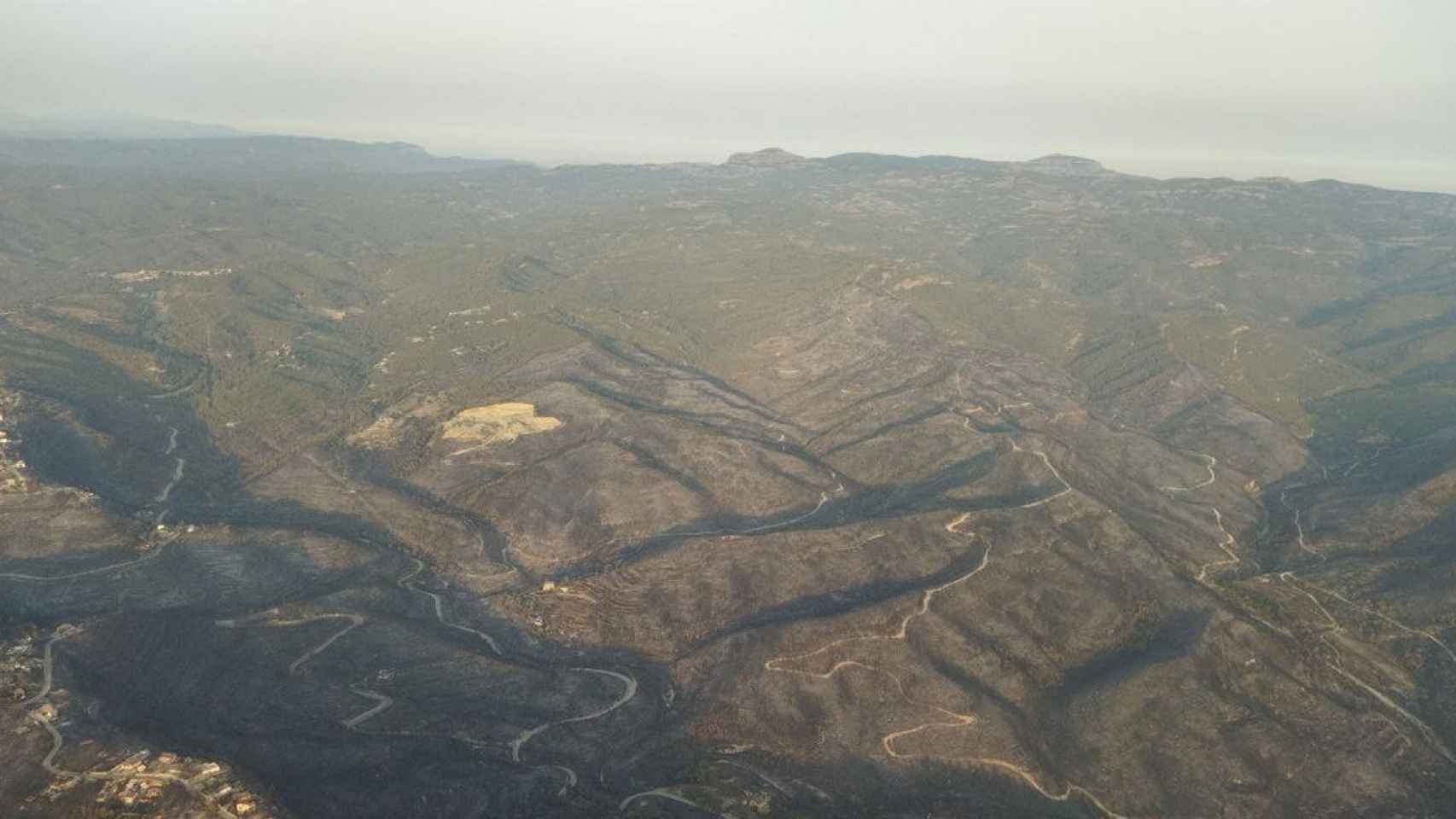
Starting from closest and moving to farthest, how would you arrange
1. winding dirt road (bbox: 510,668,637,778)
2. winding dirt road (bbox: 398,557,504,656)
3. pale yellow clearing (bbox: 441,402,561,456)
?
winding dirt road (bbox: 510,668,637,778) < winding dirt road (bbox: 398,557,504,656) < pale yellow clearing (bbox: 441,402,561,456)

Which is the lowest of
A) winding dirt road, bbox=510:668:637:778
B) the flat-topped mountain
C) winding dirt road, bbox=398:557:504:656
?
winding dirt road, bbox=398:557:504:656

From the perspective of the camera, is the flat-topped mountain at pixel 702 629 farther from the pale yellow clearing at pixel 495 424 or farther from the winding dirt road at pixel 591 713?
the pale yellow clearing at pixel 495 424

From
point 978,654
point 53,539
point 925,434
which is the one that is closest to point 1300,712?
point 978,654

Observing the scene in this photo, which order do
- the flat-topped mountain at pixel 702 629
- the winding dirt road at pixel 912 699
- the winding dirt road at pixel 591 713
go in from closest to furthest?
the flat-topped mountain at pixel 702 629, the winding dirt road at pixel 912 699, the winding dirt road at pixel 591 713

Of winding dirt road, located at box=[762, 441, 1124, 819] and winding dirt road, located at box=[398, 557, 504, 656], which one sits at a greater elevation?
winding dirt road, located at box=[762, 441, 1124, 819]

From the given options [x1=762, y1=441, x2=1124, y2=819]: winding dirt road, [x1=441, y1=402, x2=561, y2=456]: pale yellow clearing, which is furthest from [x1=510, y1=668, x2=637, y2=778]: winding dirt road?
[x1=441, y1=402, x2=561, y2=456]: pale yellow clearing

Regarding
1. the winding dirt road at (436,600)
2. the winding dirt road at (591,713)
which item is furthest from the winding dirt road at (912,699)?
the winding dirt road at (436,600)

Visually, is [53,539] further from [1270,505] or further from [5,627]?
[1270,505]

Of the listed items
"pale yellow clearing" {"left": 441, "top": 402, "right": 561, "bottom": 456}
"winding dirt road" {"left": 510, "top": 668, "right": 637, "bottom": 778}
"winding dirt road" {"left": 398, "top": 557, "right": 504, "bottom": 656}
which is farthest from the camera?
"pale yellow clearing" {"left": 441, "top": 402, "right": 561, "bottom": 456}

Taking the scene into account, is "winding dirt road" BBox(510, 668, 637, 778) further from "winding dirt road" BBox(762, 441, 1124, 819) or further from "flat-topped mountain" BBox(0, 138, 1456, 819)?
"winding dirt road" BBox(762, 441, 1124, 819)
